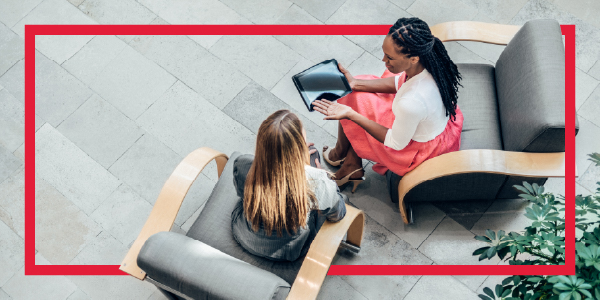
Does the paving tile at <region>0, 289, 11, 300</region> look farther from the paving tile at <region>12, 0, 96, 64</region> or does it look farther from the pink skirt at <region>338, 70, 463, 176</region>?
the pink skirt at <region>338, 70, 463, 176</region>

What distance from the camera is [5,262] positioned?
2807 mm

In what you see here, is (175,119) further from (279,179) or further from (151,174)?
(279,179)

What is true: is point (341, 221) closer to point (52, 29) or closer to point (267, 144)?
point (267, 144)

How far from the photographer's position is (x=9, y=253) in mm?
2830

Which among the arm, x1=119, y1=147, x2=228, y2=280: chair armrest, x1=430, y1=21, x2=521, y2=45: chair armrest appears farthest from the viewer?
x1=430, y1=21, x2=521, y2=45: chair armrest

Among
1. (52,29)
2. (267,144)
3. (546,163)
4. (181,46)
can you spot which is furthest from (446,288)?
(52,29)

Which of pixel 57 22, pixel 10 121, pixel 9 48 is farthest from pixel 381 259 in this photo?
pixel 9 48

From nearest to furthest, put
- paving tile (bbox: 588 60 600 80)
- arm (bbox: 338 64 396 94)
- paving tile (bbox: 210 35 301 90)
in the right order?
arm (bbox: 338 64 396 94) → paving tile (bbox: 588 60 600 80) → paving tile (bbox: 210 35 301 90)

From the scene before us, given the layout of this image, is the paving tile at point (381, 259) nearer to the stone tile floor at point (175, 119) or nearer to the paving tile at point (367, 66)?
the stone tile floor at point (175, 119)

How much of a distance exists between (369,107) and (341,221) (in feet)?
2.00

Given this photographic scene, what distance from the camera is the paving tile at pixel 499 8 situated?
3404 millimetres

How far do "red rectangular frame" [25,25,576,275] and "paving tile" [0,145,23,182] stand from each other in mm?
63

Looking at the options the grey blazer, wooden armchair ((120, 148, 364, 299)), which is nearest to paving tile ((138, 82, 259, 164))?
wooden armchair ((120, 148, 364, 299))

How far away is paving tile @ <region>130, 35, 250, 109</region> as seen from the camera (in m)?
3.23
